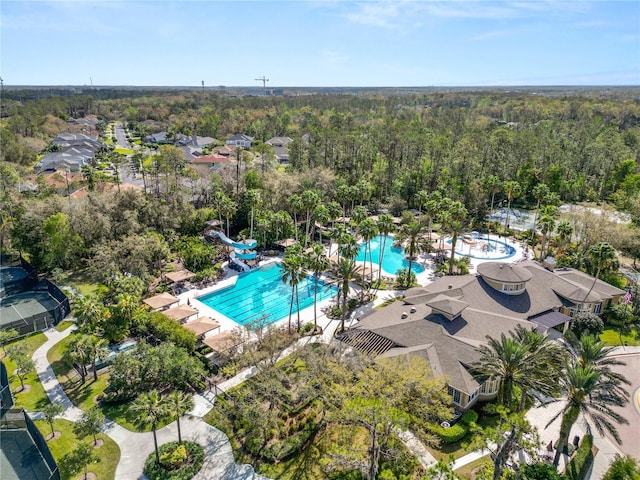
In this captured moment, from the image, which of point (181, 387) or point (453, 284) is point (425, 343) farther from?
point (181, 387)

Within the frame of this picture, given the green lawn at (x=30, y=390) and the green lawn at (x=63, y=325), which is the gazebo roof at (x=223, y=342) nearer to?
the green lawn at (x=30, y=390)

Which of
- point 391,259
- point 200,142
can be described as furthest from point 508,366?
point 200,142

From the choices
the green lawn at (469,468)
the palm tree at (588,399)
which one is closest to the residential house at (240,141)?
the green lawn at (469,468)

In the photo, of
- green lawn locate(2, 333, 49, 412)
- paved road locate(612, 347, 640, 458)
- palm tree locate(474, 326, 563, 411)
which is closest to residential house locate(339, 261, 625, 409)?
palm tree locate(474, 326, 563, 411)

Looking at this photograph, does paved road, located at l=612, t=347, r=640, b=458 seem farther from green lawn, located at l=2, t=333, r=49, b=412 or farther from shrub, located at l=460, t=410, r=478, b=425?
green lawn, located at l=2, t=333, r=49, b=412

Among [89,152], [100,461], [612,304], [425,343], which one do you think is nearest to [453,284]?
A: [425,343]

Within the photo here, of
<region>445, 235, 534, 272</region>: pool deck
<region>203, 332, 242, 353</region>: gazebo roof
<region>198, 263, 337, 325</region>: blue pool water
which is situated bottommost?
<region>198, 263, 337, 325</region>: blue pool water
